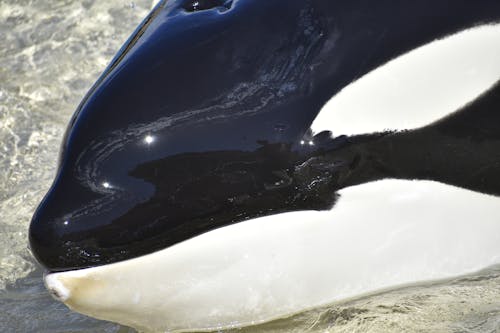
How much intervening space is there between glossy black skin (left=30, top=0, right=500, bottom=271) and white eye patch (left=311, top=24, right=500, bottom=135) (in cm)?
3

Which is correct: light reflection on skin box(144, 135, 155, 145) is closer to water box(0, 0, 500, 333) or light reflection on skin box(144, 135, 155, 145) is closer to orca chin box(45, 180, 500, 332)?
orca chin box(45, 180, 500, 332)

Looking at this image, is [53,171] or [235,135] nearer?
[235,135]

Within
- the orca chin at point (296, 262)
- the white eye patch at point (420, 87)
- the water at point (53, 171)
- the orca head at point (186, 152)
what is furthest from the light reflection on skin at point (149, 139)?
the water at point (53, 171)

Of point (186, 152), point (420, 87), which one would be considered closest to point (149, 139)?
point (186, 152)

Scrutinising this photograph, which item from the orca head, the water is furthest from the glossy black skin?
the water

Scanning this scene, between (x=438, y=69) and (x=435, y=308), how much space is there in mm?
818

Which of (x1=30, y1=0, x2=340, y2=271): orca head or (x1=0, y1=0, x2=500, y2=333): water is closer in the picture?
(x1=30, y1=0, x2=340, y2=271): orca head

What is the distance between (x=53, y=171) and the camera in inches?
163

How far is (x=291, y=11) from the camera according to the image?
2.48 meters

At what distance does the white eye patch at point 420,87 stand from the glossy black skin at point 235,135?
0.09 ft

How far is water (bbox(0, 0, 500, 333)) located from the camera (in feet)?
9.22

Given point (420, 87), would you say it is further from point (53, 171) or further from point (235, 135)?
point (53, 171)

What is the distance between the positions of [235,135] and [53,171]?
6.50 feet

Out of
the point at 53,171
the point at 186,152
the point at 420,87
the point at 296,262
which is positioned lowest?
the point at 296,262
